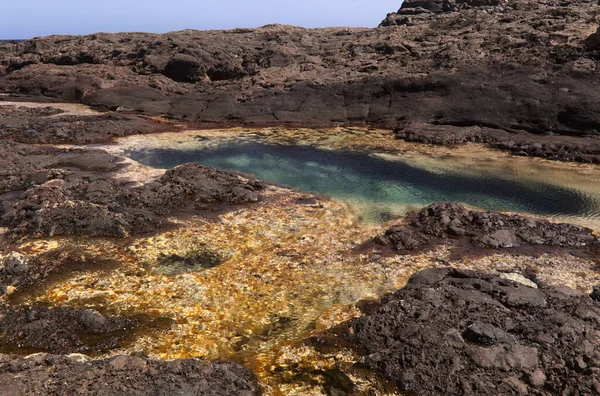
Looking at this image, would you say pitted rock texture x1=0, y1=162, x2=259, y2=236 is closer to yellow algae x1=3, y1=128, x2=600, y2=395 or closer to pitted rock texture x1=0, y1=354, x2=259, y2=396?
yellow algae x1=3, y1=128, x2=600, y2=395

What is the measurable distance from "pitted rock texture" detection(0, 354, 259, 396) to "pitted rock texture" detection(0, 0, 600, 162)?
27566 millimetres

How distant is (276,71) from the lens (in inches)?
1809

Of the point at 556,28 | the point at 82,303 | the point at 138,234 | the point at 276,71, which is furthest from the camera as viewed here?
the point at 276,71

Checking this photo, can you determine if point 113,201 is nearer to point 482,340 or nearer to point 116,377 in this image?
point 116,377

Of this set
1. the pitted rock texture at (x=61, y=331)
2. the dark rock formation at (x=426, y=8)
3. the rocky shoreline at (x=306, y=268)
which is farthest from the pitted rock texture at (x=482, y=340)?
the dark rock formation at (x=426, y=8)

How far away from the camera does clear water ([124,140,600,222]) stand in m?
21.5

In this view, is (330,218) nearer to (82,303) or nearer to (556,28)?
(82,303)

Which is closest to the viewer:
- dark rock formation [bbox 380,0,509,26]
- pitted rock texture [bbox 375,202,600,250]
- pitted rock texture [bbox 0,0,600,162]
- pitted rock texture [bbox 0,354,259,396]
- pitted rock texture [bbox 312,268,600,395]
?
pitted rock texture [bbox 0,354,259,396]

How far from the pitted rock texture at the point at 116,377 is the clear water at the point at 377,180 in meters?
11.8

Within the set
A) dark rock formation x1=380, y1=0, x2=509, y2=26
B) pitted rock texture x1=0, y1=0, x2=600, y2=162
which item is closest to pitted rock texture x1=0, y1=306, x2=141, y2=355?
pitted rock texture x1=0, y1=0, x2=600, y2=162

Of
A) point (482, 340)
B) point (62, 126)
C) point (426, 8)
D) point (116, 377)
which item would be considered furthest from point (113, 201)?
point (426, 8)

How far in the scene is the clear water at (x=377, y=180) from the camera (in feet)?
70.4

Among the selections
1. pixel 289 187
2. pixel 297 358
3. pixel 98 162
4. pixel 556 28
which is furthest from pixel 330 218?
pixel 556 28

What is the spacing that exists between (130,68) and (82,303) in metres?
44.2
